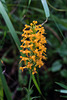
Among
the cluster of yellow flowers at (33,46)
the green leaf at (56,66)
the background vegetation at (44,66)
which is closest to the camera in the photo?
the cluster of yellow flowers at (33,46)

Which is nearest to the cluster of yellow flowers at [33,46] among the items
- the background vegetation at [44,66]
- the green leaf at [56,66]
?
the background vegetation at [44,66]

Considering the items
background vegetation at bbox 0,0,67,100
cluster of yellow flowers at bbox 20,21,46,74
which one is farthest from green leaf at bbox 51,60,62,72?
cluster of yellow flowers at bbox 20,21,46,74

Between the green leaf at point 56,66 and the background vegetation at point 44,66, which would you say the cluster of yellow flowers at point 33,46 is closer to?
the background vegetation at point 44,66

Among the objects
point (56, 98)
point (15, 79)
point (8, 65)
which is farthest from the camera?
point (8, 65)

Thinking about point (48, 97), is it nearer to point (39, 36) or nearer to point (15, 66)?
point (15, 66)

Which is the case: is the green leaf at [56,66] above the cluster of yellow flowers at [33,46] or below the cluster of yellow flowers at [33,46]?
below

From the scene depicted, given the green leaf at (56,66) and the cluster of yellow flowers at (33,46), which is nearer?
the cluster of yellow flowers at (33,46)

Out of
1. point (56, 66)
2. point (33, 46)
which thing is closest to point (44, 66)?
point (56, 66)

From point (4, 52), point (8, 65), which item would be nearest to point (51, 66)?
point (8, 65)

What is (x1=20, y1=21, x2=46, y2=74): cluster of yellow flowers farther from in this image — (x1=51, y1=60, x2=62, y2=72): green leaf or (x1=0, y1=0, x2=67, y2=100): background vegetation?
(x1=51, y1=60, x2=62, y2=72): green leaf

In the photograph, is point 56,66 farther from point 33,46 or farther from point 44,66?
point 33,46

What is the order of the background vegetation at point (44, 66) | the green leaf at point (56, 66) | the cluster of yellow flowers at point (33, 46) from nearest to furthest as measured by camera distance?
the cluster of yellow flowers at point (33, 46) < the background vegetation at point (44, 66) < the green leaf at point (56, 66)
